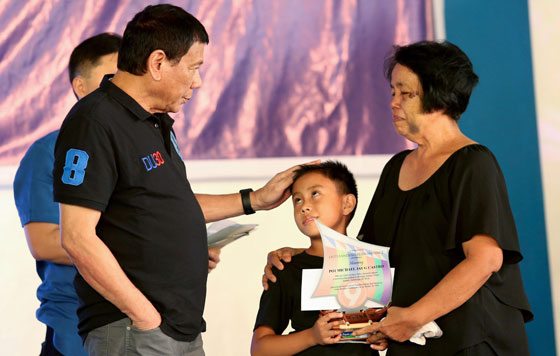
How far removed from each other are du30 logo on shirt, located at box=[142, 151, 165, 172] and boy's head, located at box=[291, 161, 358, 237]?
53cm

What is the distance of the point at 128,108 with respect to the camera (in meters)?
2.16

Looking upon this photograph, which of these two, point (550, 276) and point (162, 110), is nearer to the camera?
point (162, 110)

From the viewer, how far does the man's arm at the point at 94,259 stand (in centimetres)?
199

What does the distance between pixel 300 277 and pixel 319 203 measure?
0.72 ft

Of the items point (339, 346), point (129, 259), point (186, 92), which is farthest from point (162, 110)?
point (339, 346)

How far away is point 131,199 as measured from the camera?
2.10m

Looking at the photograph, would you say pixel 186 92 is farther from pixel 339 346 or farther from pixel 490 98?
pixel 490 98

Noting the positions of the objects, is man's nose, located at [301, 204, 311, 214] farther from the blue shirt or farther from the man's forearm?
the blue shirt

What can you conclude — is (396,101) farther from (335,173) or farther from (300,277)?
(300,277)

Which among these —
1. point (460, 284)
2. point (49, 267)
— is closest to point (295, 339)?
point (460, 284)

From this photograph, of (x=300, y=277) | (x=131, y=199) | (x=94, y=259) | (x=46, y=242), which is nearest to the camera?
(x=94, y=259)

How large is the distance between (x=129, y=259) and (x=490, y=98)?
2233 millimetres

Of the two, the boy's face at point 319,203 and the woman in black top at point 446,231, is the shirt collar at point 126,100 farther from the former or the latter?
the woman in black top at point 446,231

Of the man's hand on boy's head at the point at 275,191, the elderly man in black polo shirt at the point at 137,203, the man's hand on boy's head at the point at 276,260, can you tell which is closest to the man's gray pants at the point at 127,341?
the elderly man in black polo shirt at the point at 137,203
